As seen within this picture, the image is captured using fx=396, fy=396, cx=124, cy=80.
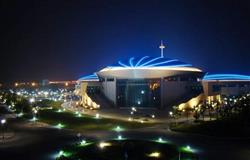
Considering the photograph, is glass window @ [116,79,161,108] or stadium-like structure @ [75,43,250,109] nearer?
stadium-like structure @ [75,43,250,109]

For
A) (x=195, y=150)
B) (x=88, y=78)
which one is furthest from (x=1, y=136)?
(x=88, y=78)

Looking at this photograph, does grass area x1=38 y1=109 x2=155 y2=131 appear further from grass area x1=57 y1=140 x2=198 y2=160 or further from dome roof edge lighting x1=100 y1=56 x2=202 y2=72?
dome roof edge lighting x1=100 y1=56 x2=202 y2=72

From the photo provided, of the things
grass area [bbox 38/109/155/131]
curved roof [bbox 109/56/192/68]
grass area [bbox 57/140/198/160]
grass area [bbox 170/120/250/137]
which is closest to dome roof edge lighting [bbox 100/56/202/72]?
curved roof [bbox 109/56/192/68]

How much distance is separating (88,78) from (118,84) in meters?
17.1

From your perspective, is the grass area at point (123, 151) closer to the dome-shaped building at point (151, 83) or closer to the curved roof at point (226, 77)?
the dome-shaped building at point (151, 83)

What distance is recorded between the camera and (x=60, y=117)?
61938 mm

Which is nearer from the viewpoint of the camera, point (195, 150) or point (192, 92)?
point (195, 150)

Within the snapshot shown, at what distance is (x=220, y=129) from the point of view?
42.1 meters

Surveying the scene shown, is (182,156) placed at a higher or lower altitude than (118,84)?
lower

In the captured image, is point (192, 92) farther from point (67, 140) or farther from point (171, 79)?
point (67, 140)

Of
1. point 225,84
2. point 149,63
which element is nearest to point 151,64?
point 149,63

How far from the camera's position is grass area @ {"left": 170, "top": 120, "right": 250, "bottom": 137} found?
4029 centimetres

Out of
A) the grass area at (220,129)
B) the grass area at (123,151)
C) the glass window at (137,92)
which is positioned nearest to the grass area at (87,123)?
the grass area at (220,129)

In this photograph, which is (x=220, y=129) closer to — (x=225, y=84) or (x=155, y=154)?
(x=155, y=154)
